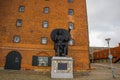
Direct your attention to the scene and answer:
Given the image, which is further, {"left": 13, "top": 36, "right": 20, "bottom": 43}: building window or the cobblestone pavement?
{"left": 13, "top": 36, "right": 20, "bottom": 43}: building window

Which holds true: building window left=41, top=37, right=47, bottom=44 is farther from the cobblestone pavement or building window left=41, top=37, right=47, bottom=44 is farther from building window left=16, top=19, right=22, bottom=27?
the cobblestone pavement

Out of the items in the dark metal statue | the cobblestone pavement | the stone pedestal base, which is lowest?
the cobblestone pavement

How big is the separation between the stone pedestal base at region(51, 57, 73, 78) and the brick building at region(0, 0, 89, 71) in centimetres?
648

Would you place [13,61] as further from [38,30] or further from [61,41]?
[61,41]

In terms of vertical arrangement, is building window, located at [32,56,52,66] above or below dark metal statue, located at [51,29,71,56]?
below

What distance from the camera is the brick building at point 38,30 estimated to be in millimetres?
24391

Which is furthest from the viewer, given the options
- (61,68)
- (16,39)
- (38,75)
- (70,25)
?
(70,25)

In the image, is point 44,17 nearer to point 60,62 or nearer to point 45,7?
point 45,7

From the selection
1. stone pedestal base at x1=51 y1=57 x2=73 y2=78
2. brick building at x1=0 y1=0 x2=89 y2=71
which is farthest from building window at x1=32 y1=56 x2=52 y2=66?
stone pedestal base at x1=51 y1=57 x2=73 y2=78

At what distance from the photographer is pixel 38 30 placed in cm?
2552

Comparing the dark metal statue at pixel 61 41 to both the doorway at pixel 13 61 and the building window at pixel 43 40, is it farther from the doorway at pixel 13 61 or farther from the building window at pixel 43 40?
the doorway at pixel 13 61

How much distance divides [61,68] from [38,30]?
9973mm

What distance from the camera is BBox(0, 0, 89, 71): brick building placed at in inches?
960

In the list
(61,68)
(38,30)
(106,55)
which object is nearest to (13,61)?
(38,30)
